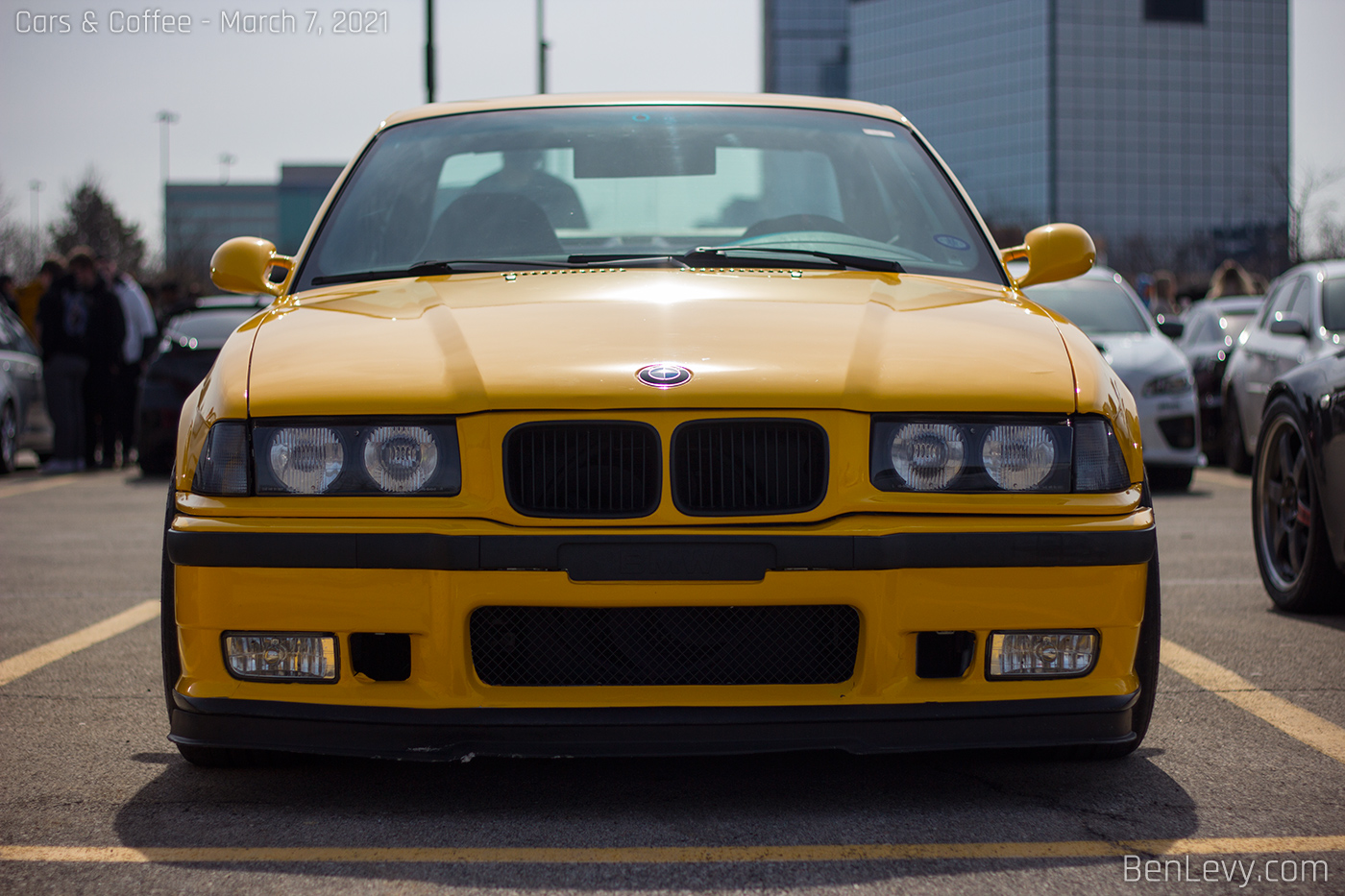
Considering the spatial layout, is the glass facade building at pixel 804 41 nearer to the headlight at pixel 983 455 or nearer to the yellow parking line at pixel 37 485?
the yellow parking line at pixel 37 485

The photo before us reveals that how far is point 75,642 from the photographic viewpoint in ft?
16.7

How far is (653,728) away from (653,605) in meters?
0.23

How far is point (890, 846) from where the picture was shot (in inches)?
110

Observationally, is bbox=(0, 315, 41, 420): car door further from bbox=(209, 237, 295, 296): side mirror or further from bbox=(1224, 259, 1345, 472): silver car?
bbox=(1224, 259, 1345, 472): silver car

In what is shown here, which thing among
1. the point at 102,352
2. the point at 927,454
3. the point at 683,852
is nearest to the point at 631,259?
the point at 927,454

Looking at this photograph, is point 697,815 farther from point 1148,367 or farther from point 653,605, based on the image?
point 1148,367

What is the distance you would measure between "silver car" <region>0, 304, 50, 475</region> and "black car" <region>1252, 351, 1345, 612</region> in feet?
34.4

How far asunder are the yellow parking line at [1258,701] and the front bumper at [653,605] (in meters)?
1.01

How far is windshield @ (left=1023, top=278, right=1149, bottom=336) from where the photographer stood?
11352mm

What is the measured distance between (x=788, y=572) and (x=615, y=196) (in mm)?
1783

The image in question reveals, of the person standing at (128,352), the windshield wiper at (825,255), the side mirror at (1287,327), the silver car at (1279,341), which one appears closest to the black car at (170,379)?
the person standing at (128,352)

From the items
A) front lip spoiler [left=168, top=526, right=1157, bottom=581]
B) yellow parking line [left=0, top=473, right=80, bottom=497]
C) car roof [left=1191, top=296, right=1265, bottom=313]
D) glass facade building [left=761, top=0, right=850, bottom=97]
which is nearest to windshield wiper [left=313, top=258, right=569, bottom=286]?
front lip spoiler [left=168, top=526, right=1157, bottom=581]

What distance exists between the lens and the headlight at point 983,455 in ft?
9.59

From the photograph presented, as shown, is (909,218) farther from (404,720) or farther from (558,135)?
(404,720)
